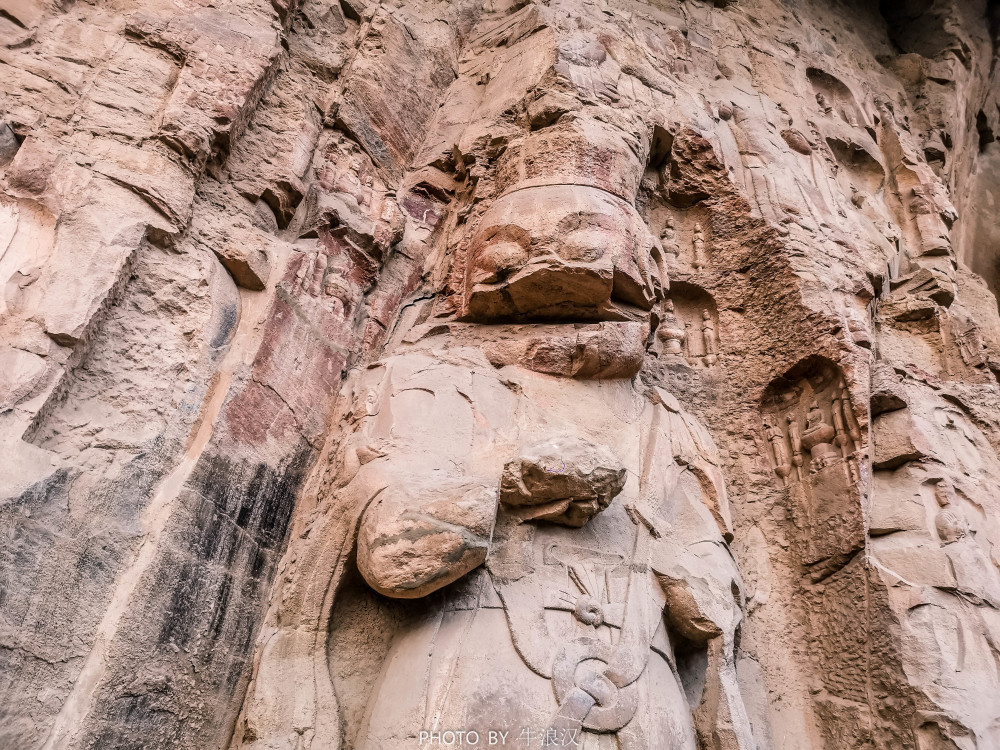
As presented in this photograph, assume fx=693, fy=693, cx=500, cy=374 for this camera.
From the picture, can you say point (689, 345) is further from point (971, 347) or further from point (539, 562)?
point (539, 562)

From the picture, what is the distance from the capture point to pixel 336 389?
12.1 feet

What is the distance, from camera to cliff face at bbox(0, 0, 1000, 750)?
2.53 metres

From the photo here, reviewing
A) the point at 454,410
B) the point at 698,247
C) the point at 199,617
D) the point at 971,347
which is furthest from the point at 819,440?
the point at 199,617

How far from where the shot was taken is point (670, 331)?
15.6 feet

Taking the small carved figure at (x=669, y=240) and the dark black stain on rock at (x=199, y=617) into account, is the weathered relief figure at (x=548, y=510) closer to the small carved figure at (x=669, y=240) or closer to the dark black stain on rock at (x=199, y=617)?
the dark black stain on rock at (x=199, y=617)

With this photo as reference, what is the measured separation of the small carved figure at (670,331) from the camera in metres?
4.68

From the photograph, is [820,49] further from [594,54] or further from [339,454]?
[339,454]

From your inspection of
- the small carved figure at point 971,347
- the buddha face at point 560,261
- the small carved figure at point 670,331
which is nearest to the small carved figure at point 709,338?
the small carved figure at point 670,331

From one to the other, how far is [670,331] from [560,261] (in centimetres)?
147

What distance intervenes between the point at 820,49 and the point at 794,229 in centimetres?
391

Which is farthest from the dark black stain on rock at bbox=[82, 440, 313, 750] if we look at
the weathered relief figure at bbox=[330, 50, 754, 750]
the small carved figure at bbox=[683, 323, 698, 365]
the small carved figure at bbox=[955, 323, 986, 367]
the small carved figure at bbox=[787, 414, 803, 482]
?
the small carved figure at bbox=[955, 323, 986, 367]

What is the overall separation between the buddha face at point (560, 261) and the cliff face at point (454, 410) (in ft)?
0.07

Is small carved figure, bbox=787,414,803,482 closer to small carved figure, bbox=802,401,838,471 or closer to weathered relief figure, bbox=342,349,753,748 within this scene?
small carved figure, bbox=802,401,838,471

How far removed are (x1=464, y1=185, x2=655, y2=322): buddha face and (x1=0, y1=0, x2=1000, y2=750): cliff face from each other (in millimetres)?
22
